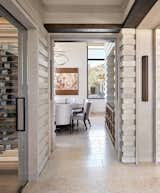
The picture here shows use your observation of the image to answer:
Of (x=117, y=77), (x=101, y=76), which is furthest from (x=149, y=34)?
(x=101, y=76)

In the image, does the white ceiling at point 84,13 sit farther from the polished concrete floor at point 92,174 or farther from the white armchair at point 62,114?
the white armchair at point 62,114

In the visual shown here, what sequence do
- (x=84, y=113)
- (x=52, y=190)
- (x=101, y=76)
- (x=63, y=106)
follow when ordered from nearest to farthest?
(x=52, y=190)
(x=63, y=106)
(x=84, y=113)
(x=101, y=76)

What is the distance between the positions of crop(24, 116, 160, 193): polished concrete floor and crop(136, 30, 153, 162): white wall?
1.00 feet

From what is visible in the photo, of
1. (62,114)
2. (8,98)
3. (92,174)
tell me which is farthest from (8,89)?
(62,114)

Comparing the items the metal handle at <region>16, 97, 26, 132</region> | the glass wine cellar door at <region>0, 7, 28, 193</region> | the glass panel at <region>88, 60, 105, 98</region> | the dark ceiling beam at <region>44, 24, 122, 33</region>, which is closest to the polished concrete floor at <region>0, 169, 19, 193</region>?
the glass wine cellar door at <region>0, 7, 28, 193</region>

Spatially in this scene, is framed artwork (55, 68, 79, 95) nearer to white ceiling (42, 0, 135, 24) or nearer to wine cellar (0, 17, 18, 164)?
white ceiling (42, 0, 135, 24)

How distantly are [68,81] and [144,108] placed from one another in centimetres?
866

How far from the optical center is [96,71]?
13.9 m

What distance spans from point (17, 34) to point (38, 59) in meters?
0.49

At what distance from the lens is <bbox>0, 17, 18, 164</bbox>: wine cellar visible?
3.94 m

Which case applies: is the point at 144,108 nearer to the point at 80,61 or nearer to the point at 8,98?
the point at 8,98

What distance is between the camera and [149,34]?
505 centimetres

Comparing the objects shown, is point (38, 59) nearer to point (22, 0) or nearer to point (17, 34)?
point (17, 34)

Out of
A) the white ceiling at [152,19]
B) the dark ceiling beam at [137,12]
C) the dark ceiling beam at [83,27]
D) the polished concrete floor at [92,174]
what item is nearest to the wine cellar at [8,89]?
the polished concrete floor at [92,174]
